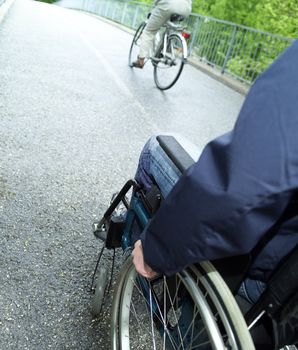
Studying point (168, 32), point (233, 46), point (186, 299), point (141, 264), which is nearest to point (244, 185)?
point (141, 264)

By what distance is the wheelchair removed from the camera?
1.16 metres

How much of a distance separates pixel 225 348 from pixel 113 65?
23.5 ft

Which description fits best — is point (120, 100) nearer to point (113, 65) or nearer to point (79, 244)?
point (113, 65)

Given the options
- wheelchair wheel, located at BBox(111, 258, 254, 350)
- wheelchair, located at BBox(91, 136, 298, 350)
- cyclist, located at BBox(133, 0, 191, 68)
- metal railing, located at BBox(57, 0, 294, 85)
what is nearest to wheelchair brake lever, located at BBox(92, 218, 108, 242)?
wheelchair, located at BBox(91, 136, 298, 350)

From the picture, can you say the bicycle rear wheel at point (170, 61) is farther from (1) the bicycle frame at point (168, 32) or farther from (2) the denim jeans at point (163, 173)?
(2) the denim jeans at point (163, 173)

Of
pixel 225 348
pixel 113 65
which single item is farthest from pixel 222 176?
pixel 113 65

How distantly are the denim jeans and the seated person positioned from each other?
1.15ft

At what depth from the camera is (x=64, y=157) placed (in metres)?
3.61

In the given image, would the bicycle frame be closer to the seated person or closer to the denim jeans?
the denim jeans

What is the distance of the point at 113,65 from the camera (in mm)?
7805

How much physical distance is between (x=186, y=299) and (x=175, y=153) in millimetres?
554

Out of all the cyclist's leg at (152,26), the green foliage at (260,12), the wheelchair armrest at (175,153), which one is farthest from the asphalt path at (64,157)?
the green foliage at (260,12)

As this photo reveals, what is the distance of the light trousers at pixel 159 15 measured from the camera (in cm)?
655

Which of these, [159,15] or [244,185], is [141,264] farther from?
[159,15]
